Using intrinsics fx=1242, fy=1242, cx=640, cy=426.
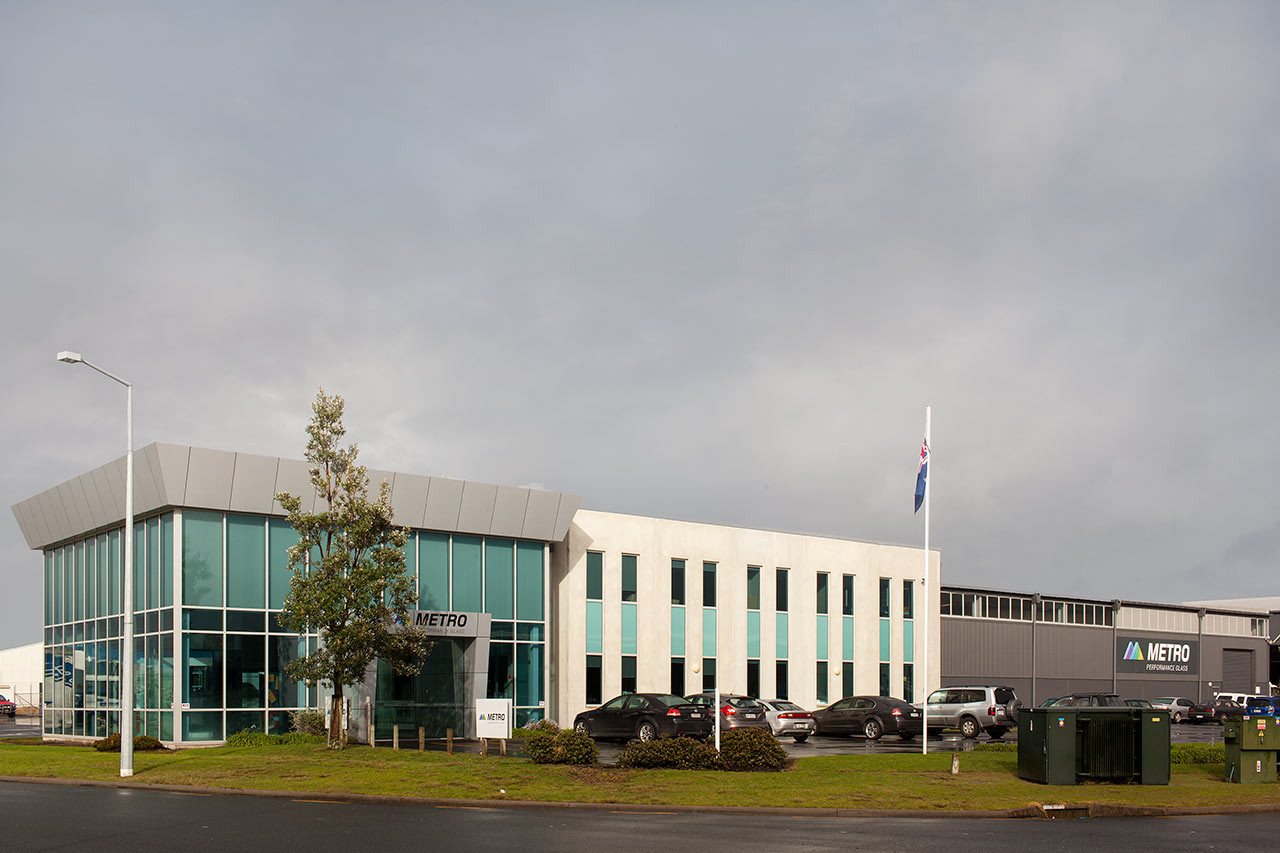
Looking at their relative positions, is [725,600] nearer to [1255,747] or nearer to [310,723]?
[310,723]

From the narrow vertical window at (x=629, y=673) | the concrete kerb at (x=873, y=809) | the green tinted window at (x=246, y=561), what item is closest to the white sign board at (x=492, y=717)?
the concrete kerb at (x=873, y=809)

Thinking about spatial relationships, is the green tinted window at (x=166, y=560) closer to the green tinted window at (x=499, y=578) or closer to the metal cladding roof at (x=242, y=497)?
the metal cladding roof at (x=242, y=497)

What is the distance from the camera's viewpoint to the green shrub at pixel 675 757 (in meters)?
24.9

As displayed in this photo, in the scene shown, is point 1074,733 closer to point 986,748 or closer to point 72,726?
point 986,748

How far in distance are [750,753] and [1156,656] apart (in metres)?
52.4

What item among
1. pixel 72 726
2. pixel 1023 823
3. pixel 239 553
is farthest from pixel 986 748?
pixel 72 726

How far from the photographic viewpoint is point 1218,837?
16250 mm

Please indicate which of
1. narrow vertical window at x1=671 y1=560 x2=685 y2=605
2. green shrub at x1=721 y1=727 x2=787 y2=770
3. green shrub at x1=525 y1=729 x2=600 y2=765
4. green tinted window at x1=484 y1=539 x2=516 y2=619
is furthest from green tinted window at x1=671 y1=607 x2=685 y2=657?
green shrub at x1=721 y1=727 x2=787 y2=770

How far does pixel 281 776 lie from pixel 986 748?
17706 mm

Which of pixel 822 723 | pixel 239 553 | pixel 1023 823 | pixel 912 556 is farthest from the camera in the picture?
pixel 912 556

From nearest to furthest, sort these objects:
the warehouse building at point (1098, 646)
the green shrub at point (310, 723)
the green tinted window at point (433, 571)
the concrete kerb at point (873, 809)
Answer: the concrete kerb at point (873, 809), the green shrub at point (310, 723), the green tinted window at point (433, 571), the warehouse building at point (1098, 646)

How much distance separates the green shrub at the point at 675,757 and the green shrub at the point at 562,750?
813 mm

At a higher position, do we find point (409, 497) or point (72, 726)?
point (409, 497)

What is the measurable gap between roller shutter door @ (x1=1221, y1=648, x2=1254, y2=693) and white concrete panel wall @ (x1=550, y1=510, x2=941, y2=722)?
30.3 metres
